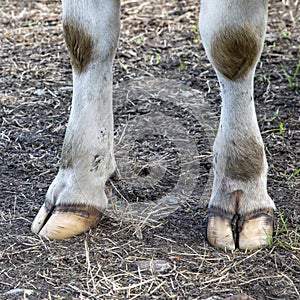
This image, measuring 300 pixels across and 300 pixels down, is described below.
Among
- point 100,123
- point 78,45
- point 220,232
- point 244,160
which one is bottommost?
point 220,232

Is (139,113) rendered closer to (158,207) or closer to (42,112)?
(42,112)

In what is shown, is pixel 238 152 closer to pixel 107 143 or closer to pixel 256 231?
pixel 256 231

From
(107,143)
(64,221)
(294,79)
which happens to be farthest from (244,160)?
(294,79)

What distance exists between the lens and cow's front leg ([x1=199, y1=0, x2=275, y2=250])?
311cm

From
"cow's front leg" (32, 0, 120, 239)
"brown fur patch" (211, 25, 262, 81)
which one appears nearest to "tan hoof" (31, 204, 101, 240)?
"cow's front leg" (32, 0, 120, 239)

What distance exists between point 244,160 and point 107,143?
0.59 meters

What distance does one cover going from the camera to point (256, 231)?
321 cm

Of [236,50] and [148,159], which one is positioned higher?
[236,50]

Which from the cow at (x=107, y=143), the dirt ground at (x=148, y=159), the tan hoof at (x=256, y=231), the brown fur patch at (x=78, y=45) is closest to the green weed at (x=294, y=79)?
the dirt ground at (x=148, y=159)

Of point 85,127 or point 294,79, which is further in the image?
point 294,79

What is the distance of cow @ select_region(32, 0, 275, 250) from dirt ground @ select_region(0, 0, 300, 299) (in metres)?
0.07

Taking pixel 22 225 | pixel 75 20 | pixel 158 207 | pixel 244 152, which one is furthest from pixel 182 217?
pixel 75 20

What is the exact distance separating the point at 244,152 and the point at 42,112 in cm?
167

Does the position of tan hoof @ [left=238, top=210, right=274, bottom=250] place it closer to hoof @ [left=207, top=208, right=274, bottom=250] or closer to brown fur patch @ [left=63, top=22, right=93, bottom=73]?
hoof @ [left=207, top=208, right=274, bottom=250]
